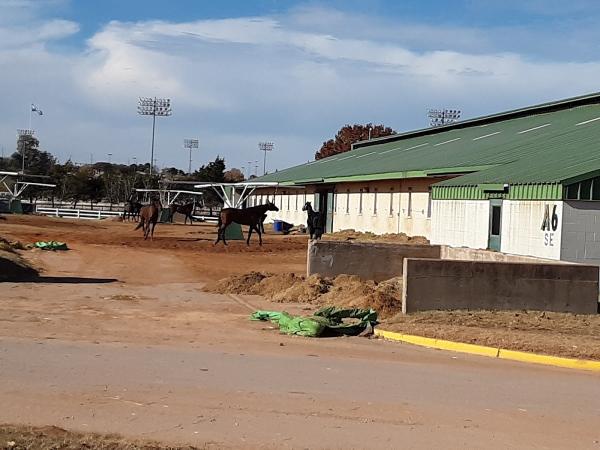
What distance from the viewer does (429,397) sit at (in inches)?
407

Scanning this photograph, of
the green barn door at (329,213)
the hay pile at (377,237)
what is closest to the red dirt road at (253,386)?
the hay pile at (377,237)

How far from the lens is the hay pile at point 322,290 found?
1795 cm

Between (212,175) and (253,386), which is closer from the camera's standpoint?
(253,386)

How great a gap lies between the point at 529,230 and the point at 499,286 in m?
5.52

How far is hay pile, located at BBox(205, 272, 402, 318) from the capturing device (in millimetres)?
17953

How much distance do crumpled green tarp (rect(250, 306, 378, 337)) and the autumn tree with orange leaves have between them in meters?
100

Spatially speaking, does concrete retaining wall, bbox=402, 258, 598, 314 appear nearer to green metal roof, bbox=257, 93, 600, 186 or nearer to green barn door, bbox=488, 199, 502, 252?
green metal roof, bbox=257, 93, 600, 186

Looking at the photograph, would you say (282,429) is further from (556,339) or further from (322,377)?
(556,339)

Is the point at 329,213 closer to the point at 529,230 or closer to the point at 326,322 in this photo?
the point at 529,230

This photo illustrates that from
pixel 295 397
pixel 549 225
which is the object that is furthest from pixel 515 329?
pixel 295 397

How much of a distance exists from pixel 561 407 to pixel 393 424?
2513mm

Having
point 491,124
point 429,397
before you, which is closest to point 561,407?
point 429,397

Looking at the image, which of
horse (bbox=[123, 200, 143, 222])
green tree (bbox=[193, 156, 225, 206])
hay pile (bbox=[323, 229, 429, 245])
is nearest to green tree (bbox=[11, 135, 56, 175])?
green tree (bbox=[193, 156, 225, 206])

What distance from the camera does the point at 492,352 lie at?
14094mm
